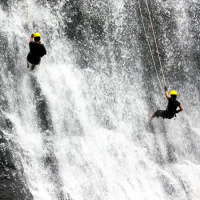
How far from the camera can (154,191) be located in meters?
7.82

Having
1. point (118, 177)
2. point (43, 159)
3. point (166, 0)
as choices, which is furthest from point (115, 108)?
point (166, 0)

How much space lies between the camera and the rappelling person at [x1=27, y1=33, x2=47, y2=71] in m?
6.62

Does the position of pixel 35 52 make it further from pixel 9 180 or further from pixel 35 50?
pixel 9 180

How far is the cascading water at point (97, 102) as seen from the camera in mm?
7129

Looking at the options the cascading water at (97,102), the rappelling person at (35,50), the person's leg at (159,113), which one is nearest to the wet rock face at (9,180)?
the cascading water at (97,102)

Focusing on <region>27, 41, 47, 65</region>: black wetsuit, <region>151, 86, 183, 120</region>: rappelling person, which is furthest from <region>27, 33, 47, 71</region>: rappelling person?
<region>151, 86, 183, 120</region>: rappelling person

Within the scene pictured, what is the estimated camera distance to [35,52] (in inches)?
268

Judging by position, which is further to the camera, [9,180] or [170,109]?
[170,109]

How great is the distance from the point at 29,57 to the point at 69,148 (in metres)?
2.67

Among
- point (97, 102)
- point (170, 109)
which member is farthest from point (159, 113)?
point (97, 102)

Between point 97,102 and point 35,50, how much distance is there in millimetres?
2480

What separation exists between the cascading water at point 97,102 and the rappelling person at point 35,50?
1.88ft

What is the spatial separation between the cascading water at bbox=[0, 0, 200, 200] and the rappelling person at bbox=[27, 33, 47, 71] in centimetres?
57

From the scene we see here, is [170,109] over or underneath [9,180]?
Result: over
